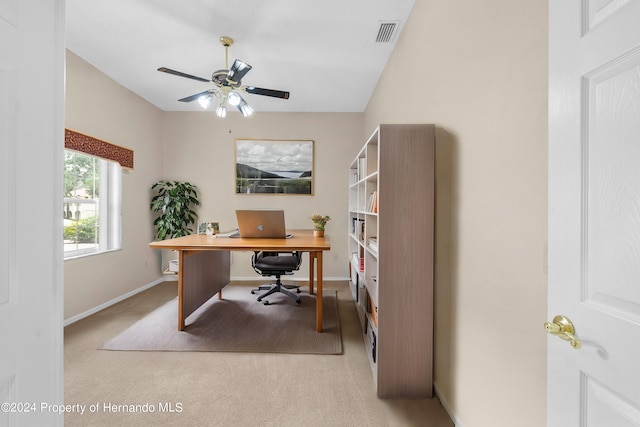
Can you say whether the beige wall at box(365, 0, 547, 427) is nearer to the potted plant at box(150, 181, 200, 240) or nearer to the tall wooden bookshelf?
the tall wooden bookshelf

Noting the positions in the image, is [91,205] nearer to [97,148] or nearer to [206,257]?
[97,148]

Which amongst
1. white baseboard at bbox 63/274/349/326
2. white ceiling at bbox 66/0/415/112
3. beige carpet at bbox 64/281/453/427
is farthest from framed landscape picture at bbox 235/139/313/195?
beige carpet at bbox 64/281/453/427

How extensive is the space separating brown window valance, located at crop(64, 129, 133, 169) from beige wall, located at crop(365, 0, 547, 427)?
338 cm

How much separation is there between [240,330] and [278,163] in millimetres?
Result: 2700

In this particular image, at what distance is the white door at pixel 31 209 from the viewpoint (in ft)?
2.14

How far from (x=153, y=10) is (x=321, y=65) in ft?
5.23

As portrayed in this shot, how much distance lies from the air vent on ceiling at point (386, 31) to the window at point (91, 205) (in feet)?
10.9

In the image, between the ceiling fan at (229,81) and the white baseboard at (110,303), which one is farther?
the white baseboard at (110,303)

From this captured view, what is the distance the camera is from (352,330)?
2.76 m

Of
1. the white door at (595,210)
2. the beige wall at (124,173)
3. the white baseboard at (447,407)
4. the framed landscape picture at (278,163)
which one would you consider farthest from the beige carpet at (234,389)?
the framed landscape picture at (278,163)

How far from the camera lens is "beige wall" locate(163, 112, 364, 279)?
15.2 ft

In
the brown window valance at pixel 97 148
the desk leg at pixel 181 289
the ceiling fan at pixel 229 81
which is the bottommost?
the desk leg at pixel 181 289

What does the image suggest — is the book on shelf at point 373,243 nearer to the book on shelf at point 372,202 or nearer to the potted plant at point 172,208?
the book on shelf at point 372,202

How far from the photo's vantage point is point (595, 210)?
653mm
